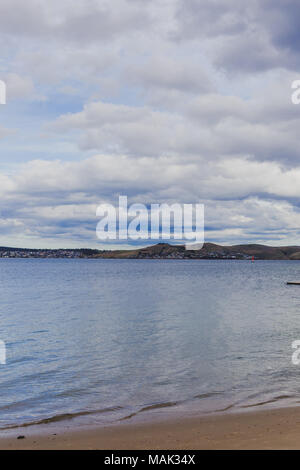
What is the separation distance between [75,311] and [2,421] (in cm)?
2882

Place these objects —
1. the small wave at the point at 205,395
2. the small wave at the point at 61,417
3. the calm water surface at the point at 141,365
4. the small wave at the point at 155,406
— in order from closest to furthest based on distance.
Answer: the small wave at the point at 61,417 → the small wave at the point at 155,406 → the calm water surface at the point at 141,365 → the small wave at the point at 205,395

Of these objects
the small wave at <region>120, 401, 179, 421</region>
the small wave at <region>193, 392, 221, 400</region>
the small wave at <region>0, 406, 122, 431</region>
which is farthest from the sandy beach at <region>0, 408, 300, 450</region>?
the small wave at <region>193, 392, 221, 400</region>

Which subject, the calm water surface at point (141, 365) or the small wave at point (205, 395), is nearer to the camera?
the calm water surface at point (141, 365)

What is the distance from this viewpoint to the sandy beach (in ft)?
32.7

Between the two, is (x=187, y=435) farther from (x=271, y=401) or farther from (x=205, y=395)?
(x=271, y=401)

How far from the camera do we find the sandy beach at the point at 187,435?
998 centimetres

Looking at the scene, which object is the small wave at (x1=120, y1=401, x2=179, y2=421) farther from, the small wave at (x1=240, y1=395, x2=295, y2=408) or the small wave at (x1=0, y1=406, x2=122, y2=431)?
the small wave at (x1=240, y1=395, x2=295, y2=408)

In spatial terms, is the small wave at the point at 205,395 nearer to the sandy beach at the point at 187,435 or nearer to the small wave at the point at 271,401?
the small wave at the point at 271,401

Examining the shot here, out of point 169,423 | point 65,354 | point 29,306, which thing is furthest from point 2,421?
point 29,306

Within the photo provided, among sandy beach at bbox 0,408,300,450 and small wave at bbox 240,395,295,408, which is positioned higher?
sandy beach at bbox 0,408,300,450

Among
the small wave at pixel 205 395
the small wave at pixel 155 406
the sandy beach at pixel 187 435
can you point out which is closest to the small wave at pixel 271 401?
the sandy beach at pixel 187 435

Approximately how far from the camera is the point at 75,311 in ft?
135

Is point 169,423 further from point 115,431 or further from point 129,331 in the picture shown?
point 129,331

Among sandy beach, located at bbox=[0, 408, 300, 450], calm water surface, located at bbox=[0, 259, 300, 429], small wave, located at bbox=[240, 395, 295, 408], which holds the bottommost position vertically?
calm water surface, located at bbox=[0, 259, 300, 429]
